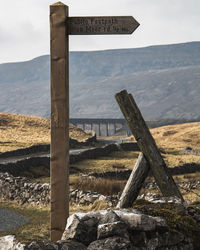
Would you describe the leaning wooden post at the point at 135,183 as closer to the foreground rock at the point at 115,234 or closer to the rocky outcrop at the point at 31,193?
the foreground rock at the point at 115,234

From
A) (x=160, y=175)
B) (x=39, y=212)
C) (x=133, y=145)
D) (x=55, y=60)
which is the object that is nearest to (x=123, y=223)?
(x=160, y=175)

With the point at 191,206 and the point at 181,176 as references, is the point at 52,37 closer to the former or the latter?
the point at 191,206

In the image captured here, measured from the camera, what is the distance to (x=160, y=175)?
20.9 feet

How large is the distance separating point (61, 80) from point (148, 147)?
5.50 ft

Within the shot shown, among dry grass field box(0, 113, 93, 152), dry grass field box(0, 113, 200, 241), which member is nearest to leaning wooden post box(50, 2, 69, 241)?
dry grass field box(0, 113, 200, 241)

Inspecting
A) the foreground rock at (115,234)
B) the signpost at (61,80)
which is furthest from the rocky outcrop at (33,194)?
the foreground rock at (115,234)

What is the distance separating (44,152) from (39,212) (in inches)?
913

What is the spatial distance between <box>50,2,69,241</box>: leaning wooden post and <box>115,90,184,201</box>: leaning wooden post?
103 centimetres

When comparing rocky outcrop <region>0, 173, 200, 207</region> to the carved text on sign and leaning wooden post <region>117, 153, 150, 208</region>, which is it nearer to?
leaning wooden post <region>117, 153, 150, 208</region>

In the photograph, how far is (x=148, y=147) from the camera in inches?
254

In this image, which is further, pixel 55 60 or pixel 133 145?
pixel 133 145

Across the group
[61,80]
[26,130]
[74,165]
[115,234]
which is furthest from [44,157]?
[26,130]

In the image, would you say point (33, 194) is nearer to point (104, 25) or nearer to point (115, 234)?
point (104, 25)

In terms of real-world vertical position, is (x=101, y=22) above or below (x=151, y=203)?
above
